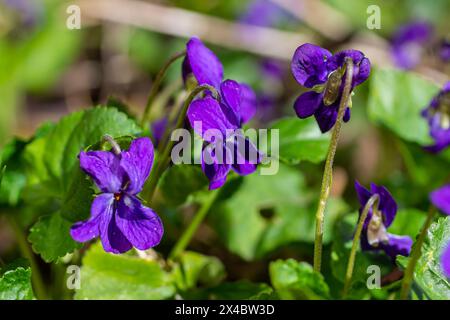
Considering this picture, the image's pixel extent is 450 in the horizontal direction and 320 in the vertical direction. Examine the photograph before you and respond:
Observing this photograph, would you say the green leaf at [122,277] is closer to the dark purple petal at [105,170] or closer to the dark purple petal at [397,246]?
the dark purple petal at [105,170]

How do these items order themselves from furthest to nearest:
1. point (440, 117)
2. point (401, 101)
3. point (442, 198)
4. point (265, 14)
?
1. point (265, 14)
2. point (401, 101)
3. point (440, 117)
4. point (442, 198)

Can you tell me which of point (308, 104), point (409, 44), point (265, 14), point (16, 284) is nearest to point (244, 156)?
point (308, 104)

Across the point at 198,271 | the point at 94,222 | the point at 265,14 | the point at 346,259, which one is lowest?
the point at 198,271

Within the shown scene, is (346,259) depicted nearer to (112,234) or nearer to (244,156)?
(244,156)

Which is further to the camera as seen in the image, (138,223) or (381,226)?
(381,226)

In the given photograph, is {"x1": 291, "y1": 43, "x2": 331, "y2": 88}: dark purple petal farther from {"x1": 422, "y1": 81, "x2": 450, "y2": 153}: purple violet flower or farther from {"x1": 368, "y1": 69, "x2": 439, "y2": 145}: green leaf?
{"x1": 368, "y1": 69, "x2": 439, "y2": 145}: green leaf
